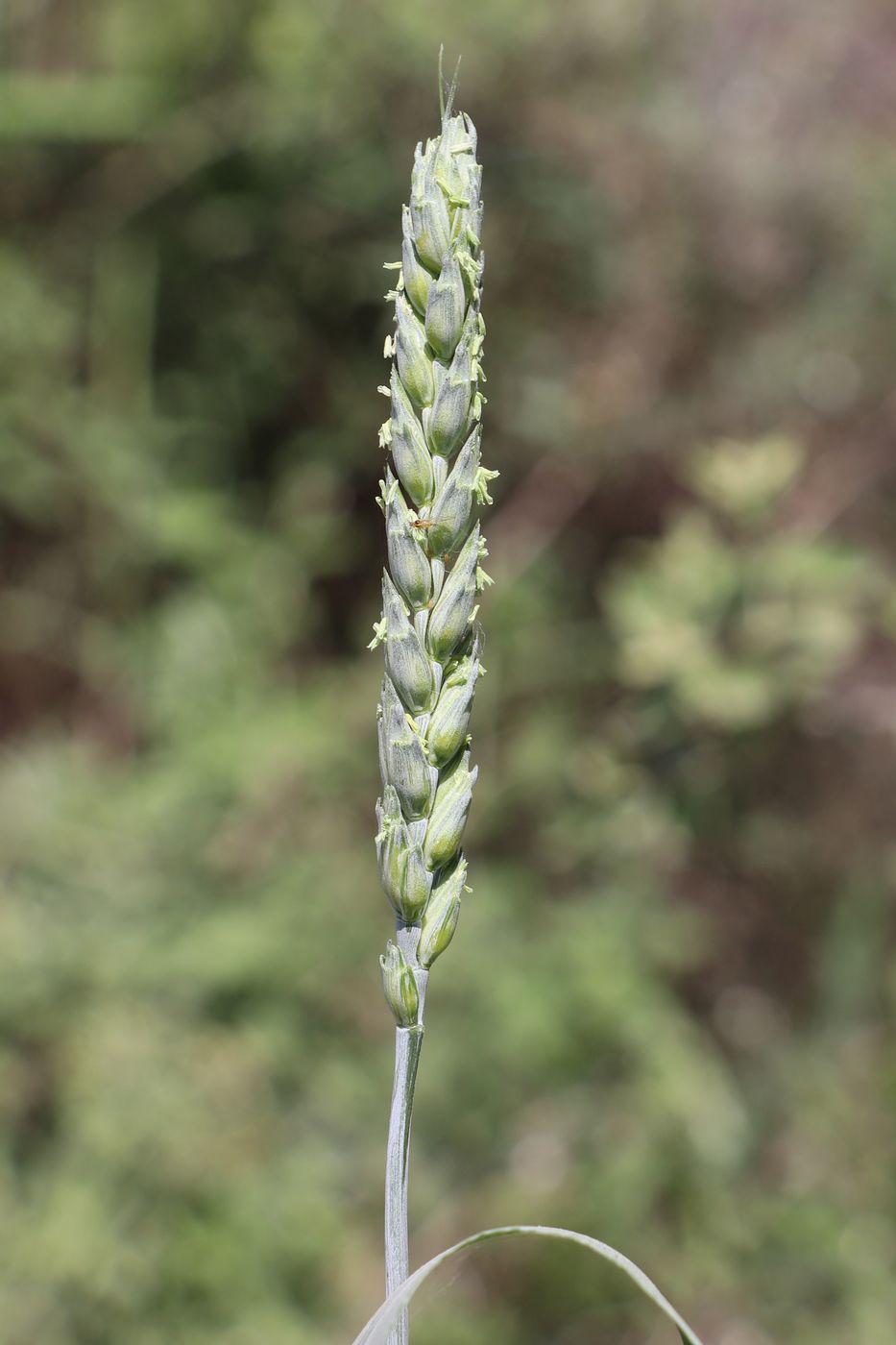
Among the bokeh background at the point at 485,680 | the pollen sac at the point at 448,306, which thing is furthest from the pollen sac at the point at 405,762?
the bokeh background at the point at 485,680

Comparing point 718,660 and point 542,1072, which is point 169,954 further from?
point 718,660

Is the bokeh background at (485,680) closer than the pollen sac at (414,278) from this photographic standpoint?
No

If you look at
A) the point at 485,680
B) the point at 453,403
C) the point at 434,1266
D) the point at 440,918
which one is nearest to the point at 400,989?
the point at 440,918

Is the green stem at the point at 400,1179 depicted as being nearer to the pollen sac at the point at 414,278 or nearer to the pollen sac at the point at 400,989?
the pollen sac at the point at 400,989

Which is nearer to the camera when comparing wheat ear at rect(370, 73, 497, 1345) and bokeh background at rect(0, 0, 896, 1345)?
wheat ear at rect(370, 73, 497, 1345)

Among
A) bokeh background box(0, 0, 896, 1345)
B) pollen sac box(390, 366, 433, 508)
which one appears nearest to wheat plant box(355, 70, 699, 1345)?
pollen sac box(390, 366, 433, 508)

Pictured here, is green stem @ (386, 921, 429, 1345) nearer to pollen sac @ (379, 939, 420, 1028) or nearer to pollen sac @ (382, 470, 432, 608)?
pollen sac @ (379, 939, 420, 1028)
